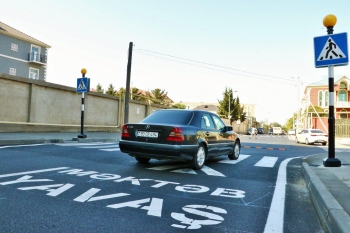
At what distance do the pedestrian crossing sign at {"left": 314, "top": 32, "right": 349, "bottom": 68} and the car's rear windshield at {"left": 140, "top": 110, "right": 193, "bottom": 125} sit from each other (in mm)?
3503

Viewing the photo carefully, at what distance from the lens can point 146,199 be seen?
4199mm

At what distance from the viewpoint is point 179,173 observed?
6.54 metres

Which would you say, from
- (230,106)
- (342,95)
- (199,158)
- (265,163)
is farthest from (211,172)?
(230,106)

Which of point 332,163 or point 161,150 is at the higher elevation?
point 161,150

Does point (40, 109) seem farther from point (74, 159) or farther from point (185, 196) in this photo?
point (185, 196)

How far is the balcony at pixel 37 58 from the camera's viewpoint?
41.1m

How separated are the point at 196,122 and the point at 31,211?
4.55 meters

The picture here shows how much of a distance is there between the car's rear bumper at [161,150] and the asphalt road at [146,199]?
1.16ft

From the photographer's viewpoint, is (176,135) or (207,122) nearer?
(176,135)

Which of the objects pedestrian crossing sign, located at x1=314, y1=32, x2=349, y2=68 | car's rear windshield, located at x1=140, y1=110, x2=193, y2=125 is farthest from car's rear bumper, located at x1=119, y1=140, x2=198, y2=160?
pedestrian crossing sign, located at x1=314, y1=32, x2=349, y2=68

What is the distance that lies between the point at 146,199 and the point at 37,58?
142 feet

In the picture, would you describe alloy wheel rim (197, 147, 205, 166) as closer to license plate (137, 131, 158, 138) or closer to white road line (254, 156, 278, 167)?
license plate (137, 131, 158, 138)

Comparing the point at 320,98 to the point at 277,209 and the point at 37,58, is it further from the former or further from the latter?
the point at 277,209

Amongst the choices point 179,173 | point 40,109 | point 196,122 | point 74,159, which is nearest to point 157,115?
point 196,122
